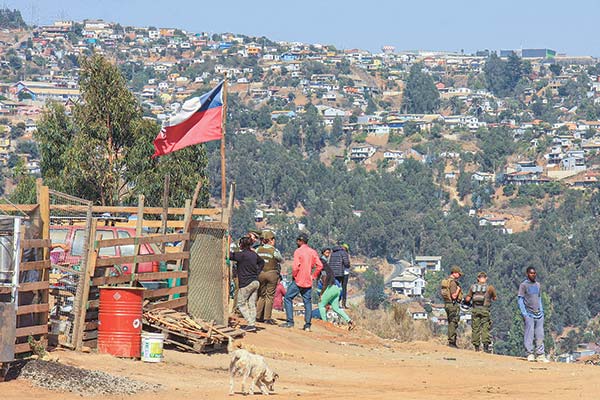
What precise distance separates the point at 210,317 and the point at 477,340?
458 cm

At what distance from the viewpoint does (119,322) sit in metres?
16.2

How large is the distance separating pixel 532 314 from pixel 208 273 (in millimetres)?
4909

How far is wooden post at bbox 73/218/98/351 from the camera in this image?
1608cm

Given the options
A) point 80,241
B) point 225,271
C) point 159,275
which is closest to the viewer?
point 159,275

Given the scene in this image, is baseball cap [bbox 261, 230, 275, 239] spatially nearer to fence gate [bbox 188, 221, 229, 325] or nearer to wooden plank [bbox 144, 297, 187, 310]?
fence gate [bbox 188, 221, 229, 325]

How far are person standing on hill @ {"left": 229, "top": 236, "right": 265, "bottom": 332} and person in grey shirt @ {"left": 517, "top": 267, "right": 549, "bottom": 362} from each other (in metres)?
3.85

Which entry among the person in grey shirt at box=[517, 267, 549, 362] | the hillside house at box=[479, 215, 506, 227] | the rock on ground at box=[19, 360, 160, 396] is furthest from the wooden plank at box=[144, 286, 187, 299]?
the hillside house at box=[479, 215, 506, 227]

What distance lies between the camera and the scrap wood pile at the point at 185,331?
17297 mm

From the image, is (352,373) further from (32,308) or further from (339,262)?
(339,262)

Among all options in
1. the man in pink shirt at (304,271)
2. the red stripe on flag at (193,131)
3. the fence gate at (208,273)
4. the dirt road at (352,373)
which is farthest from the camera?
the red stripe on flag at (193,131)

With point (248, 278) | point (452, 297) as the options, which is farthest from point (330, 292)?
point (248, 278)

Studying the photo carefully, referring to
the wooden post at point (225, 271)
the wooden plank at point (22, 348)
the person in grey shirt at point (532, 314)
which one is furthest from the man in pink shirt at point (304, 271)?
the wooden plank at point (22, 348)

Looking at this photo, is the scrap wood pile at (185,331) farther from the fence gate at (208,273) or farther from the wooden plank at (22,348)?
the wooden plank at (22,348)

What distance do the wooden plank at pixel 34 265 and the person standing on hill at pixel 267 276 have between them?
6425mm
